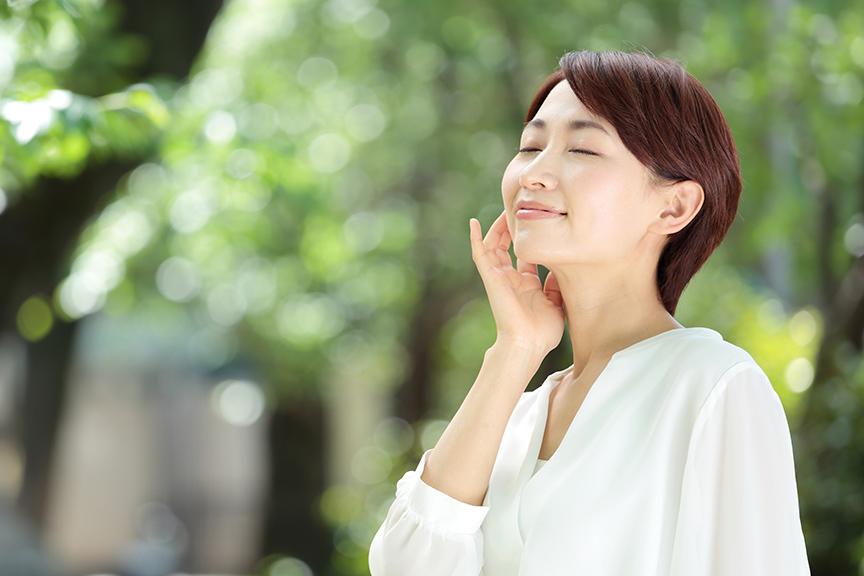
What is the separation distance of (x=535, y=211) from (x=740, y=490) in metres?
0.54

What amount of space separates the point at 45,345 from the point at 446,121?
10.6 feet

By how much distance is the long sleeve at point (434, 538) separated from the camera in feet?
4.66

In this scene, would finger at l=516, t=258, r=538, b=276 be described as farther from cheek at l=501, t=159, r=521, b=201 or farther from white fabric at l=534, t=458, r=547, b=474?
white fabric at l=534, t=458, r=547, b=474

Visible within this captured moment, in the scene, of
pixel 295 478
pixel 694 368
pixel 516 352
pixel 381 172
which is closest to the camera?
pixel 694 368

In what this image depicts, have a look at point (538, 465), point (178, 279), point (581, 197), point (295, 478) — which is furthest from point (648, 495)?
point (295, 478)

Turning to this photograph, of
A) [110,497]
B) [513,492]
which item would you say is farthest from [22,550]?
[110,497]

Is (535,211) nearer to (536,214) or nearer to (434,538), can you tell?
(536,214)

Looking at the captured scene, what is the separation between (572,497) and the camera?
1.33 meters

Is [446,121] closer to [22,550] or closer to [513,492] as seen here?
[22,550]

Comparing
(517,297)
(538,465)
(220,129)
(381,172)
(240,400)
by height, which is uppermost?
(381,172)

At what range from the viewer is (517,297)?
5.27 ft

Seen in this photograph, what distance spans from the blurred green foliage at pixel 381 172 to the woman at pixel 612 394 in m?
1.40

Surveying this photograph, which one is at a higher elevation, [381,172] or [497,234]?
[381,172]

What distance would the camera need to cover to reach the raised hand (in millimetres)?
1553
